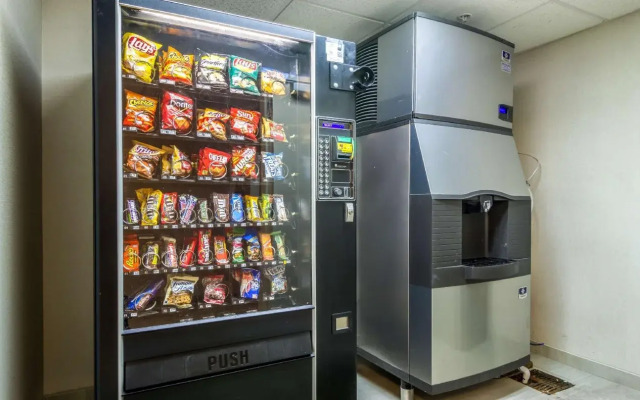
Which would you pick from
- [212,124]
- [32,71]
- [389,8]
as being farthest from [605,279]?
[32,71]

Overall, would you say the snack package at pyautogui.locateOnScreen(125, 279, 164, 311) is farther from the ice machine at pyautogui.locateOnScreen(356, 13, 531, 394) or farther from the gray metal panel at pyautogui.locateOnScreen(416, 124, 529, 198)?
the gray metal panel at pyautogui.locateOnScreen(416, 124, 529, 198)

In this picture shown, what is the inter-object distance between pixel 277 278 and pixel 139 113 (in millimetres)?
1034

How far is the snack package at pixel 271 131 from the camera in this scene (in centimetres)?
188

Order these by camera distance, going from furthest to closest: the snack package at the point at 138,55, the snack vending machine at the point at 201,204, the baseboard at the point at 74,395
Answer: the baseboard at the point at 74,395 → the snack package at the point at 138,55 → the snack vending machine at the point at 201,204

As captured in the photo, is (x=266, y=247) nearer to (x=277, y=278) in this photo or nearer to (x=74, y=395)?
(x=277, y=278)

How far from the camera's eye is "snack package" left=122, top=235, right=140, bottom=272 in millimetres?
1542

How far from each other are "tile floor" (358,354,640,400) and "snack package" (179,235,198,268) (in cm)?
139

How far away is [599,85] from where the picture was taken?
2555 mm

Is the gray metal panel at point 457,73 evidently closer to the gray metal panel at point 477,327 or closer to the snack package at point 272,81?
the snack package at point 272,81

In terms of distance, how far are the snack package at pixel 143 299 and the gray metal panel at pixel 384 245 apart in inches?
53.1

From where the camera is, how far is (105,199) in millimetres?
1386

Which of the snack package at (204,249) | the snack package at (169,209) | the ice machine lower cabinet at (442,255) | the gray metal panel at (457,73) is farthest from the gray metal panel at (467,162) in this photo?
the snack package at (169,209)

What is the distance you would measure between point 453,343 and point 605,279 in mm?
1332

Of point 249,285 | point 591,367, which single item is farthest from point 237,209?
point 591,367
